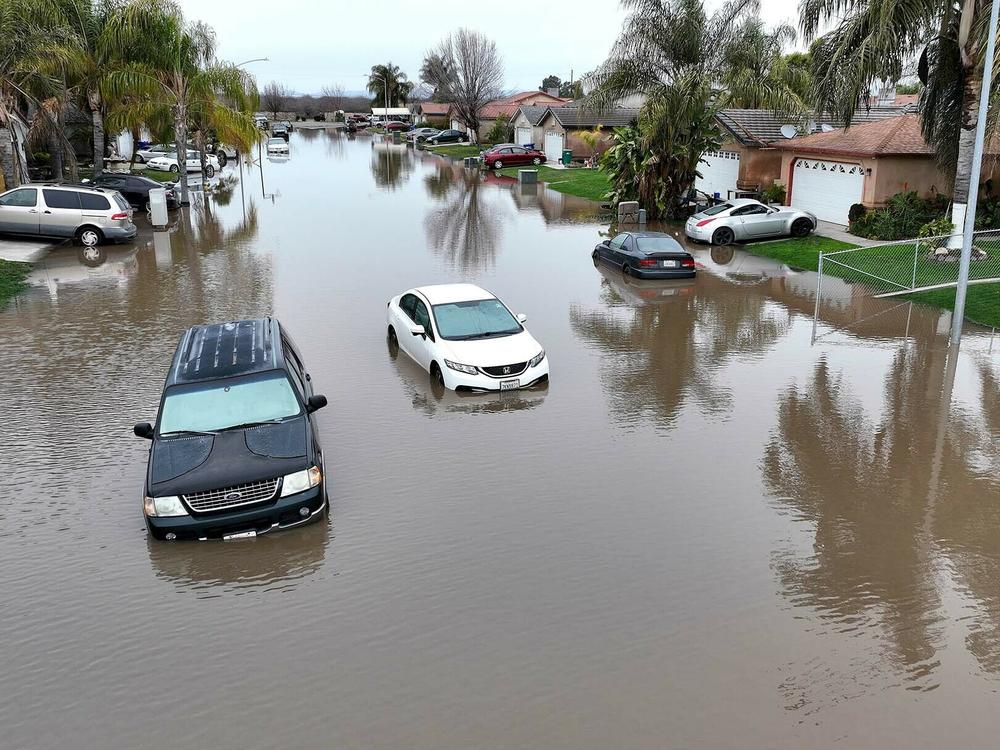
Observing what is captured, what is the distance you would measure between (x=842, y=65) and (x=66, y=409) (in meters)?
20.8

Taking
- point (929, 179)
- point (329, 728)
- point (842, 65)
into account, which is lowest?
point (329, 728)

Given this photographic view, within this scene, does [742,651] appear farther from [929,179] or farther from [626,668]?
[929,179]

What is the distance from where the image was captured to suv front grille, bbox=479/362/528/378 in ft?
44.7

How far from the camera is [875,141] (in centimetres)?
2925

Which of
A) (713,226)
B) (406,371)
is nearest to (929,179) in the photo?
(713,226)

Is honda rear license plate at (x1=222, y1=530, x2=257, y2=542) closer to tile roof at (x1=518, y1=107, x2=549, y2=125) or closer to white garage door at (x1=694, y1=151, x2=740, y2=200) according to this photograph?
white garage door at (x1=694, y1=151, x2=740, y2=200)

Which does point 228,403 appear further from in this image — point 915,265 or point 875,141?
point 875,141

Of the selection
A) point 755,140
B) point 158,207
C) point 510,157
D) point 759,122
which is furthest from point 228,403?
point 510,157

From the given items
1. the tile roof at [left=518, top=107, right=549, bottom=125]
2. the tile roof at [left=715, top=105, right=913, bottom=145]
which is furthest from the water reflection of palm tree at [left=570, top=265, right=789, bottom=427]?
the tile roof at [left=518, top=107, right=549, bottom=125]

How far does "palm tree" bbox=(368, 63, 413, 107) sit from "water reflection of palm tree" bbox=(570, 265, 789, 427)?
13502 centimetres

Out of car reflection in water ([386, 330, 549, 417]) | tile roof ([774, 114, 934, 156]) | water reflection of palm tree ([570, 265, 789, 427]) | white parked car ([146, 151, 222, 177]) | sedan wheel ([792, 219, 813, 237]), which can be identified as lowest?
car reflection in water ([386, 330, 549, 417])

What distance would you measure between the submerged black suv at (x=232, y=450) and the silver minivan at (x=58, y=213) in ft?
60.1

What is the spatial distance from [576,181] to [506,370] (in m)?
37.4

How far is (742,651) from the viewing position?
737cm
